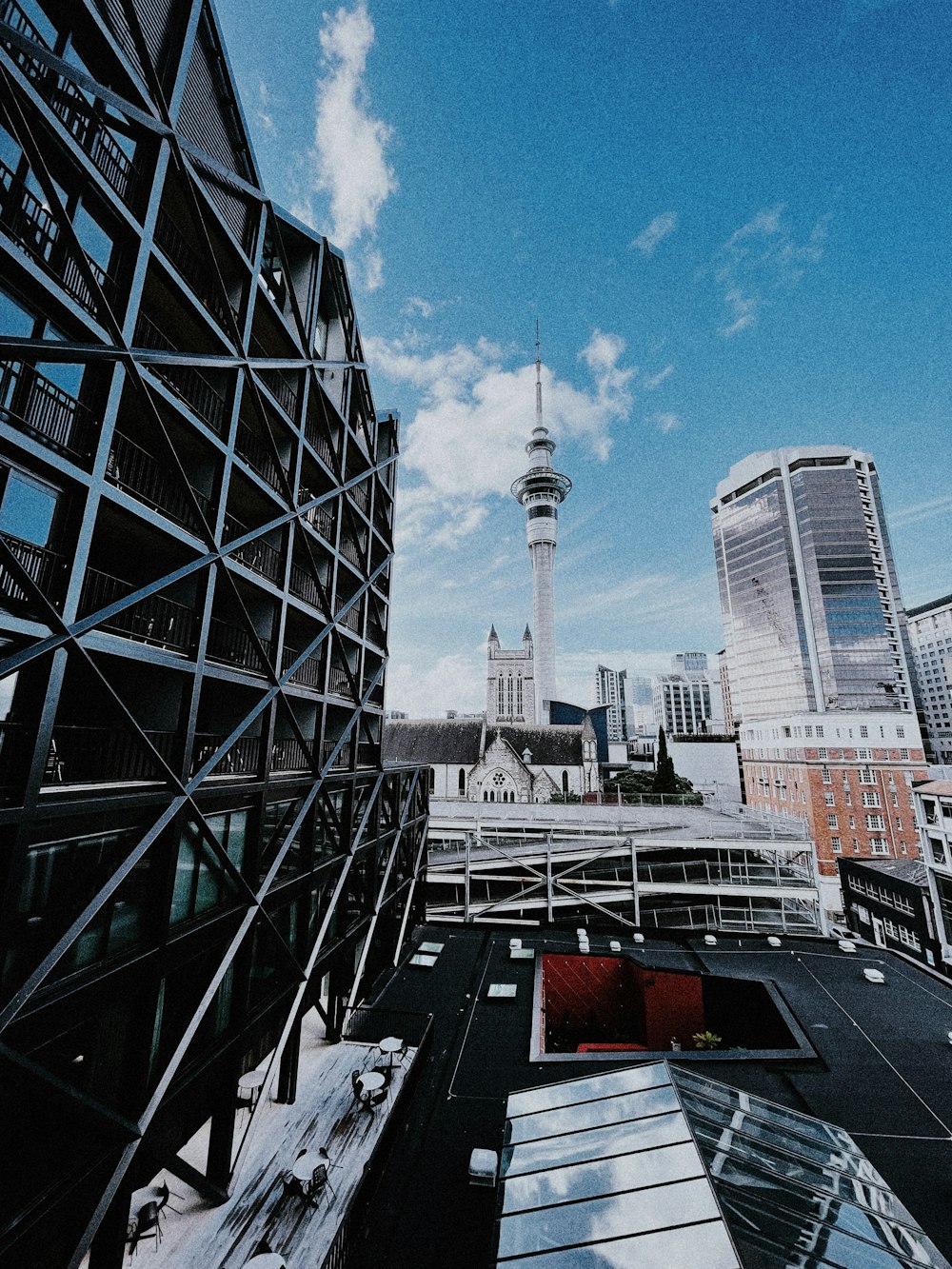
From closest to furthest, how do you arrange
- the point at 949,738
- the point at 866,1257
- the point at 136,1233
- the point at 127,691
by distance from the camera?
the point at 866,1257 → the point at 136,1233 → the point at 127,691 → the point at 949,738

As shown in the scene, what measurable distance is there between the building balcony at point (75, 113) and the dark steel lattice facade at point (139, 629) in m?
0.04

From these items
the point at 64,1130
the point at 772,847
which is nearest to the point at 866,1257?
the point at 64,1130

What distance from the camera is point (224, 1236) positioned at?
8469 millimetres

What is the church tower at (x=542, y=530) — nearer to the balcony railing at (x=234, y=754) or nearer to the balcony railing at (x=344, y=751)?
the balcony railing at (x=344, y=751)

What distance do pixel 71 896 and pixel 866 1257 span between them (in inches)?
437

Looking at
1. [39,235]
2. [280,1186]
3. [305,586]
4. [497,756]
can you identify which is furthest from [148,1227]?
[497,756]

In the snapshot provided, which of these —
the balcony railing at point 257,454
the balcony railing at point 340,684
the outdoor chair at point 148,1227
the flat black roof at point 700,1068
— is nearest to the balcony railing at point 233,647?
the balcony railing at point 257,454

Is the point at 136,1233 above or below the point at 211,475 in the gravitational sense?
below

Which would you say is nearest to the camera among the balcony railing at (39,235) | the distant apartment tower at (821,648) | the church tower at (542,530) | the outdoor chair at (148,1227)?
the balcony railing at (39,235)

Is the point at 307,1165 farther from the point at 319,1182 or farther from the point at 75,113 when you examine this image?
the point at 75,113

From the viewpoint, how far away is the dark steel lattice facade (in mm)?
6535

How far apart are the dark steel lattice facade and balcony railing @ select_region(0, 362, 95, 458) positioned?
4 centimetres

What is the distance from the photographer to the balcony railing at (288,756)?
13.8 metres

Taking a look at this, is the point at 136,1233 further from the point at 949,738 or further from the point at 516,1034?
the point at 949,738
